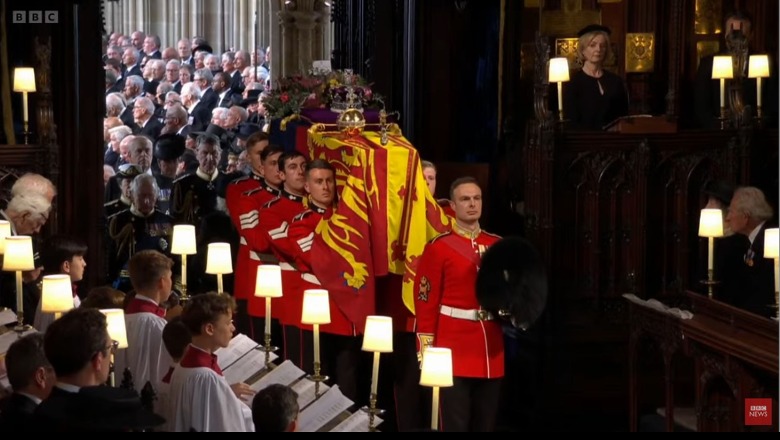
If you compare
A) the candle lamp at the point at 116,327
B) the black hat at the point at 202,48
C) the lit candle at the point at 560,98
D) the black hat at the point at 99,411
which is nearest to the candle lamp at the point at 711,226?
the lit candle at the point at 560,98

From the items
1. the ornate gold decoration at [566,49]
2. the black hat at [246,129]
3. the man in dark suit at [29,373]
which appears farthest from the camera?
the black hat at [246,129]

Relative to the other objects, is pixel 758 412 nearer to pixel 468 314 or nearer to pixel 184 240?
pixel 468 314

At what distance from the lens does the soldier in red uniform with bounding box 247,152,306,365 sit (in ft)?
32.7

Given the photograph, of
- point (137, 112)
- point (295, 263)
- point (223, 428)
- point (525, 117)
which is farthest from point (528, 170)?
point (137, 112)

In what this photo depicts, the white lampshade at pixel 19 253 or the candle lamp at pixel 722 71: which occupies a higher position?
the candle lamp at pixel 722 71

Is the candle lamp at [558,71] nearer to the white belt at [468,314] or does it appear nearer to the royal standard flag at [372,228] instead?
the royal standard flag at [372,228]

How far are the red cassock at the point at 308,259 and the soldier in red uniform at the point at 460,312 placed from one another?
2.93ft

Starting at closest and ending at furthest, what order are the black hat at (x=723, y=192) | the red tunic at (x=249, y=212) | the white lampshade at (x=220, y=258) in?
the white lampshade at (x=220, y=258)
the black hat at (x=723, y=192)
the red tunic at (x=249, y=212)

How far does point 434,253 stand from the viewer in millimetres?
8617

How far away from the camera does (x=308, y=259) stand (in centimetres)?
956

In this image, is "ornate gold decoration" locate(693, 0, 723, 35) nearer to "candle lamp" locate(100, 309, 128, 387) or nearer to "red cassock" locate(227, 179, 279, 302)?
"red cassock" locate(227, 179, 279, 302)

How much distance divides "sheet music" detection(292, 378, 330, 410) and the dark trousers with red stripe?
3.93ft

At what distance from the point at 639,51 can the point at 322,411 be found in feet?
23.8

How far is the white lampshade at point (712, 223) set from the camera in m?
9.38
